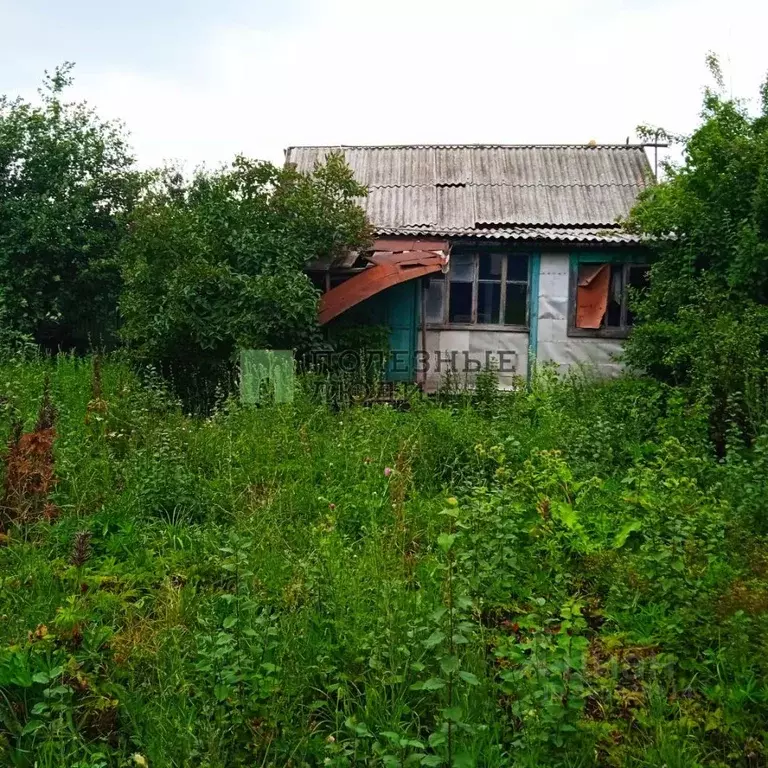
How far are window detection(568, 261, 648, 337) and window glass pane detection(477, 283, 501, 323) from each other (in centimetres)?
121

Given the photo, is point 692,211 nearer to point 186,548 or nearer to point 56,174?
point 186,548

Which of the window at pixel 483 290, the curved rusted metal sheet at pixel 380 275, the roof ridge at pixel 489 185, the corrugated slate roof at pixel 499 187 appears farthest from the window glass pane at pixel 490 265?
the roof ridge at pixel 489 185

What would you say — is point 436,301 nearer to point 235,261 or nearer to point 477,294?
point 477,294

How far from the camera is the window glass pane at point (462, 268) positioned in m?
11.1

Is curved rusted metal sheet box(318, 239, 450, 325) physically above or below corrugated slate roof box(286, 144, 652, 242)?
below

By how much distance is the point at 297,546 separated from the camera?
3.68 m

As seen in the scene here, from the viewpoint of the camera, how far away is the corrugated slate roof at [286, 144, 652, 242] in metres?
11.0

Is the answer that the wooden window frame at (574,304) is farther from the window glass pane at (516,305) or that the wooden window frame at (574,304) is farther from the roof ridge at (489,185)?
the roof ridge at (489,185)

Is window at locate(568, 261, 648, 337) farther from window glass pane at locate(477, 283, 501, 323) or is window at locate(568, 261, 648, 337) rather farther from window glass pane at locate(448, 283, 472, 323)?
window glass pane at locate(448, 283, 472, 323)

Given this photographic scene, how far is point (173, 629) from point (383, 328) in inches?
292

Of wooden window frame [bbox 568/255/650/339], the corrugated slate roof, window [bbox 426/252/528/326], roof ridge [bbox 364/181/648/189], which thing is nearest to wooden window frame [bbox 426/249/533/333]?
window [bbox 426/252/528/326]

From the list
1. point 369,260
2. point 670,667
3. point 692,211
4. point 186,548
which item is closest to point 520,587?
point 670,667

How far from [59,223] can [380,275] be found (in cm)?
694

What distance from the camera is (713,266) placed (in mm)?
7957
